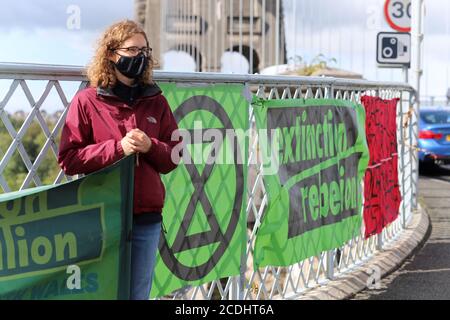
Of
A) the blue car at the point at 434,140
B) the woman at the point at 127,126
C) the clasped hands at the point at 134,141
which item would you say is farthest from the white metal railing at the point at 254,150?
the blue car at the point at 434,140

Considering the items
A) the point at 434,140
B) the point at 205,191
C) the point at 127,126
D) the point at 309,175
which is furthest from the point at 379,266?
the point at 434,140

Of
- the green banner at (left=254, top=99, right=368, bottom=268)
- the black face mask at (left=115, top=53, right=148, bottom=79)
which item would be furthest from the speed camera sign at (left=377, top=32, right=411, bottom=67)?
the black face mask at (left=115, top=53, right=148, bottom=79)

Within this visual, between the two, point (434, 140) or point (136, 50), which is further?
point (434, 140)

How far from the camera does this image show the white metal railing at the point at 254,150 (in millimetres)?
4262

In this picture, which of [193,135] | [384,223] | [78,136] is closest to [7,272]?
[78,136]

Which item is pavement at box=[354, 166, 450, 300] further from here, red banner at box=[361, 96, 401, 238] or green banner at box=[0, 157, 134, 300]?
green banner at box=[0, 157, 134, 300]

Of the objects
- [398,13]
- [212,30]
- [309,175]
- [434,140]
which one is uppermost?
[212,30]

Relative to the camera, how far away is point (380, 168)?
9.29m

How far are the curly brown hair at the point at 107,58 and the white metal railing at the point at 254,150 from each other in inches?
6.9

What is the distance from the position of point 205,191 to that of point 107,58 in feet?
4.99

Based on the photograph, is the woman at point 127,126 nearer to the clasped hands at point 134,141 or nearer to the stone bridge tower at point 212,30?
the clasped hands at point 134,141

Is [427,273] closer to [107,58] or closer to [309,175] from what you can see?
[309,175]

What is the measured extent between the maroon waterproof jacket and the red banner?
4494 mm

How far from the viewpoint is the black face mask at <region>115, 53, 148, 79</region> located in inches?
169
